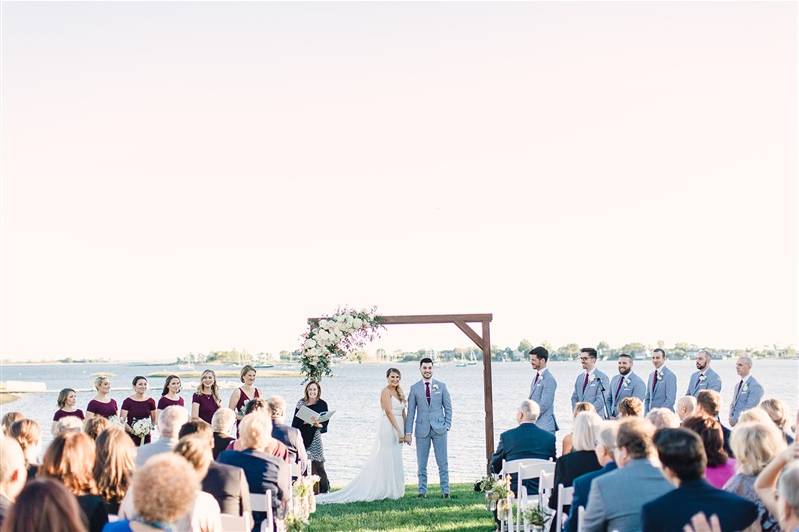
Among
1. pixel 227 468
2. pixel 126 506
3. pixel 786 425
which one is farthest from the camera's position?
pixel 786 425

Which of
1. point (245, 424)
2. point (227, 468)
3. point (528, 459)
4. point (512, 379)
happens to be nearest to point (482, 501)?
point (528, 459)

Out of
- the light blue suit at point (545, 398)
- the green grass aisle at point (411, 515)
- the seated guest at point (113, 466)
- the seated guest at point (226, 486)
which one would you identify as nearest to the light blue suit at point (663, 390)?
the light blue suit at point (545, 398)

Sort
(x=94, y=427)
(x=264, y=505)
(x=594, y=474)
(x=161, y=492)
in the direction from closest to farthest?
(x=161, y=492) → (x=594, y=474) → (x=94, y=427) → (x=264, y=505)

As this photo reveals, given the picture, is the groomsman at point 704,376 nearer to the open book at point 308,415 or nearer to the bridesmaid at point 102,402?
the open book at point 308,415

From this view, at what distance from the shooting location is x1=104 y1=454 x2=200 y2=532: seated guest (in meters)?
3.39

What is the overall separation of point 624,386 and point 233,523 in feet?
23.9

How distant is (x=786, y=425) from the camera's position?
7.12 m

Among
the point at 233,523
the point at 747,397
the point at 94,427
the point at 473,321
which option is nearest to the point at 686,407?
the point at 747,397

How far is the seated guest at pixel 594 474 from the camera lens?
529cm

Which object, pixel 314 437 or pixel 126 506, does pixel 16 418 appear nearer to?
pixel 126 506

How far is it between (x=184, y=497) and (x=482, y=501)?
7997 mm

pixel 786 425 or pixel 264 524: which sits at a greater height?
pixel 786 425

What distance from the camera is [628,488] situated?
15.1ft

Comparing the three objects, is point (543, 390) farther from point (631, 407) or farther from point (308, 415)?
point (631, 407)
